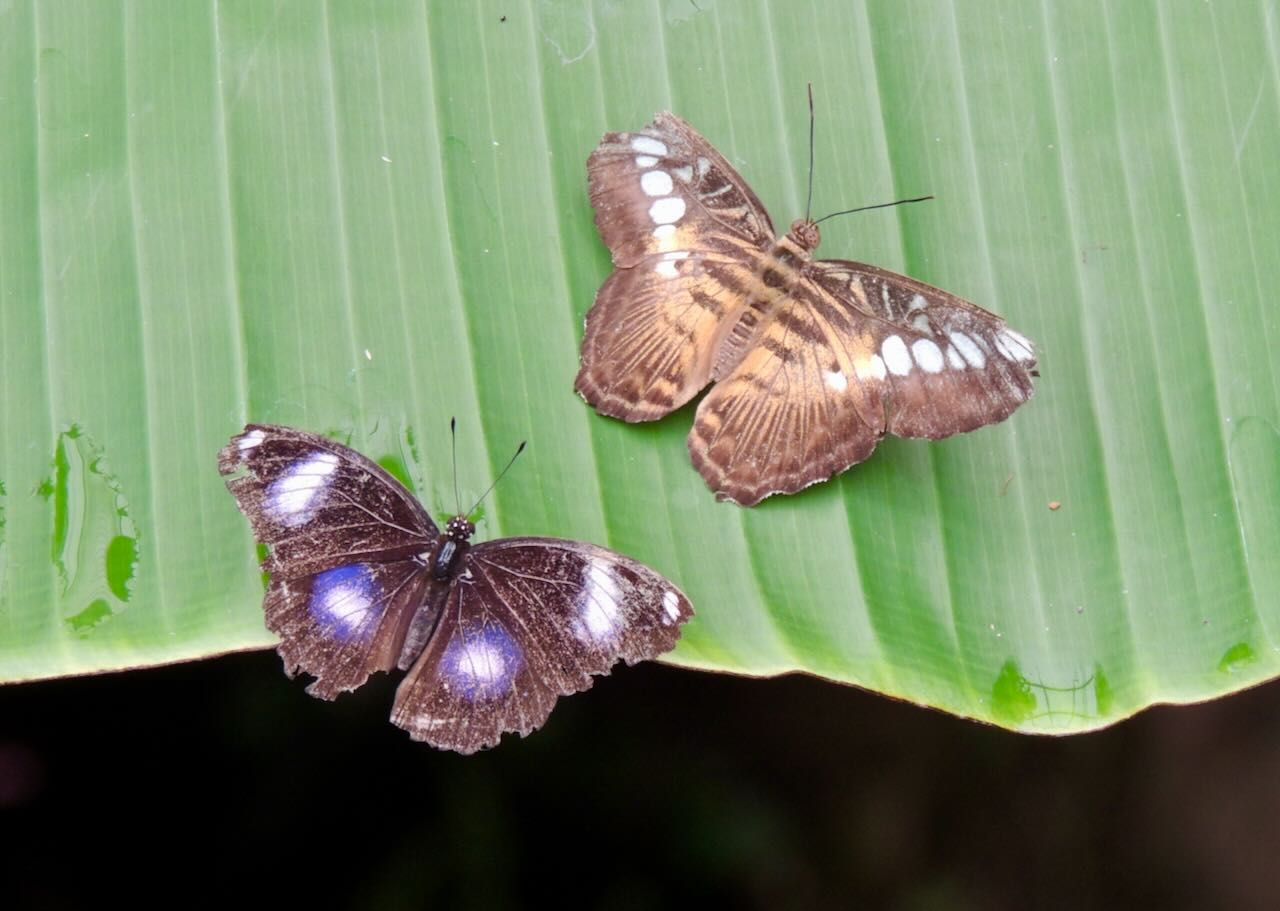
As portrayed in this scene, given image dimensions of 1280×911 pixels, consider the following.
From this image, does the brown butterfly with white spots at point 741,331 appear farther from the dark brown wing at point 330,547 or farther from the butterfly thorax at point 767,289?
the dark brown wing at point 330,547

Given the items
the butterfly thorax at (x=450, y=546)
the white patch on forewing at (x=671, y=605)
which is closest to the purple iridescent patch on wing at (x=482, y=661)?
the butterfly thorax at (x=450, y=546)

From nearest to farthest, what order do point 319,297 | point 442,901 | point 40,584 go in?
point 40,584 → point 319,297 → point 442,901

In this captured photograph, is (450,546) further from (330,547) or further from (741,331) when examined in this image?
(741,331)

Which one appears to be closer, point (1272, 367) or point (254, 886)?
point (1272, 367)

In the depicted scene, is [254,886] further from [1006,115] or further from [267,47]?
[1006,115]

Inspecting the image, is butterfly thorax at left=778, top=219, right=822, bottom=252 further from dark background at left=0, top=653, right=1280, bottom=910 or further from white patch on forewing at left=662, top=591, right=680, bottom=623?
dark background at left=0, top=653, right=1280, bottom=910

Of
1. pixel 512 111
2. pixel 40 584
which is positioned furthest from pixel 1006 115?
pixel 40 584

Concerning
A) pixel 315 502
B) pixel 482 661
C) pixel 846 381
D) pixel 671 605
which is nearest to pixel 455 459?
pixel 315 502
